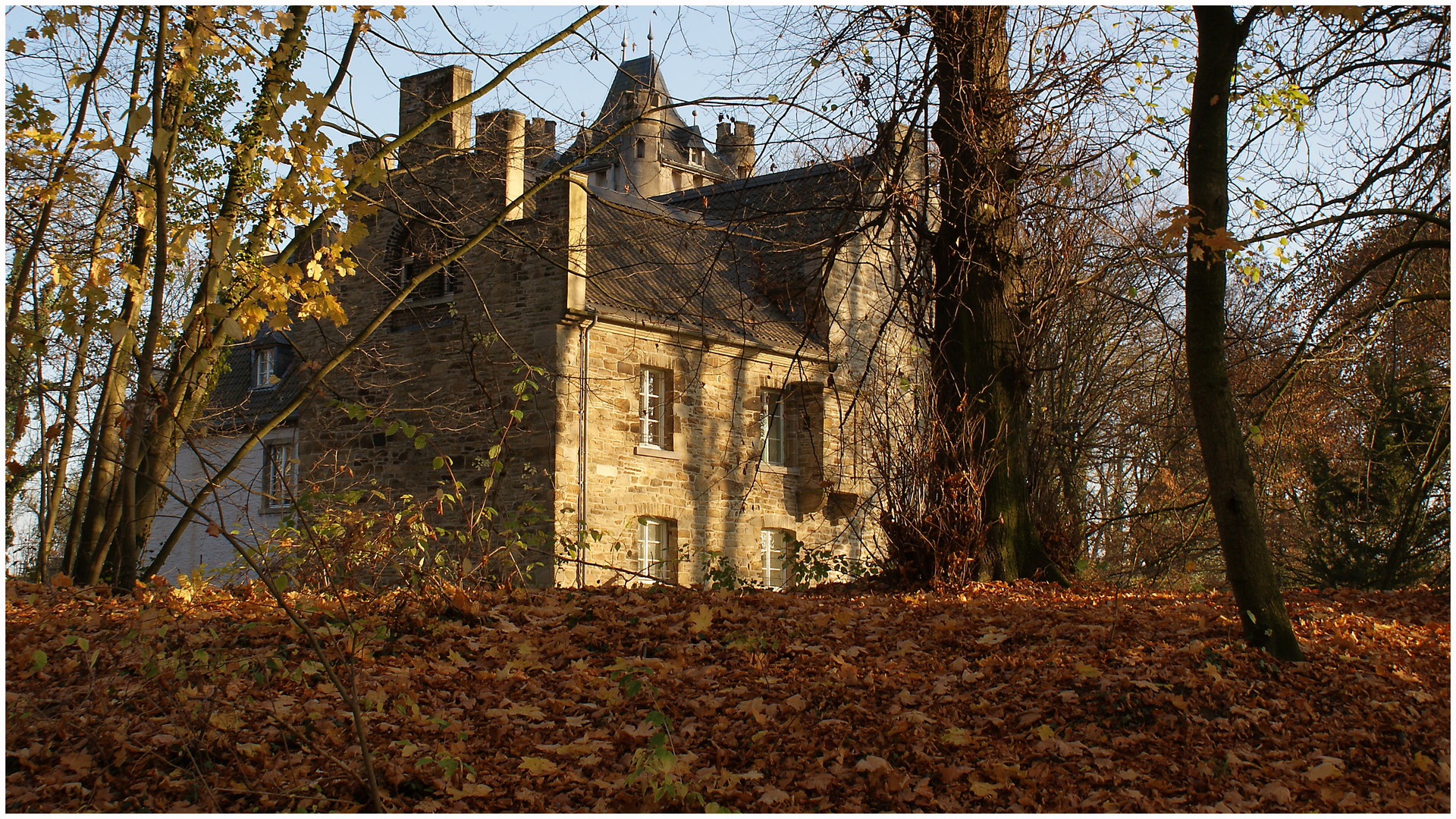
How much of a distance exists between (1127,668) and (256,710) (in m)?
4.32

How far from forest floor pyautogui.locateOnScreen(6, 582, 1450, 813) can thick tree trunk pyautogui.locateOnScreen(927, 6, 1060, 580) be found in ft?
6.33

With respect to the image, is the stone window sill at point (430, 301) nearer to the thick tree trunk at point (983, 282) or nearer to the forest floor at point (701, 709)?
the thick tree trunk at point (983, 282)

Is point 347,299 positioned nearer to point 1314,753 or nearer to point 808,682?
point 808,682

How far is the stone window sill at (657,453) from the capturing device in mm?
17844

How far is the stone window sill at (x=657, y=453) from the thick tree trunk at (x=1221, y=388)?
481 inches

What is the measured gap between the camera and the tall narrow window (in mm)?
25469

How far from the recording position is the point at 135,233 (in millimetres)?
9570

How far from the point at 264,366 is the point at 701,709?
919 inches

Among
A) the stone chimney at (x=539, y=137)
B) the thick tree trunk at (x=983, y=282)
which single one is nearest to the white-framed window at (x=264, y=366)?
the stone chimney at (x=539, y=137)

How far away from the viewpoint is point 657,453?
18.1 metres

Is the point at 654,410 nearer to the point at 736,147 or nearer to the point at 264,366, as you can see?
the point at 736,147

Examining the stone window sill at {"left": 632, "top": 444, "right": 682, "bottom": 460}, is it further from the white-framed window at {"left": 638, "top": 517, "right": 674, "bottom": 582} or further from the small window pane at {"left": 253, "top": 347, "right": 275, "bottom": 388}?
the small window pane at {"left": 253, "top": 347, "right": 275, "bottom": 388}

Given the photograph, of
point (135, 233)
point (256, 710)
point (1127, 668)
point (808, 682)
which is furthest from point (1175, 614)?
point (135, 233)

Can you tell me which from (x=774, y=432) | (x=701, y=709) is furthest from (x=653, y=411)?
(x=701, y=709)
